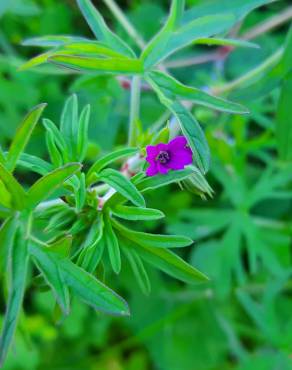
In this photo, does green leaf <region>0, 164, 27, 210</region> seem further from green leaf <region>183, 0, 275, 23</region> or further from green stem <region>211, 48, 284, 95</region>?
green stem <region>211, 48, 284, 95</region>

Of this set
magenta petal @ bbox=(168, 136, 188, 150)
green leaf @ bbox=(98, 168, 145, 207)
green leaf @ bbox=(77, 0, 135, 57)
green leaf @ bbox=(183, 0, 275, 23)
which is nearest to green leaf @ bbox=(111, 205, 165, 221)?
green leaf @ bbox=(98, 168, 145, 207)

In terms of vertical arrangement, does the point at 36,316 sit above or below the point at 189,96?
below

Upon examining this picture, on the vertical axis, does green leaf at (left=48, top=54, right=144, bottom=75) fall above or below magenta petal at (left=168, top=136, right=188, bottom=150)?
above

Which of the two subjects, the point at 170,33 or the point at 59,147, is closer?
the point at 59,147

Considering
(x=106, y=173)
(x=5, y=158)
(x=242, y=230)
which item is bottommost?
(x=242, y=230)

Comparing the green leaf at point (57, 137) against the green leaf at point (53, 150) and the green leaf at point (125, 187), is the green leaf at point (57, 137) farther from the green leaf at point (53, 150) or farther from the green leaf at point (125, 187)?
the green leaf at point (125, 187)

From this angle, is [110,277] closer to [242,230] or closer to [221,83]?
[242,230]

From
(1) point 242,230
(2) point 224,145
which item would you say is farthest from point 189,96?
(1) point 242,230
